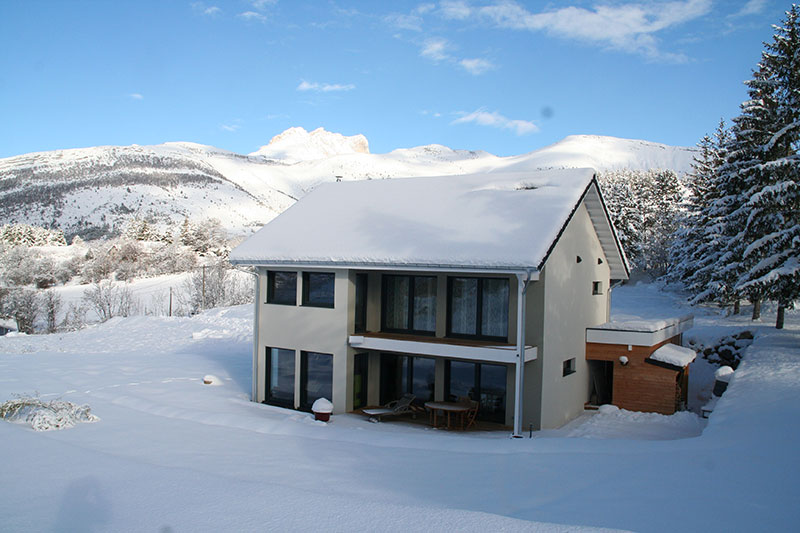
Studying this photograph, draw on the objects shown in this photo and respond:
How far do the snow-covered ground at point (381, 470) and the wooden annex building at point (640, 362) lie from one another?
67cm

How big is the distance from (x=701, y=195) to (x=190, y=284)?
3709 cm

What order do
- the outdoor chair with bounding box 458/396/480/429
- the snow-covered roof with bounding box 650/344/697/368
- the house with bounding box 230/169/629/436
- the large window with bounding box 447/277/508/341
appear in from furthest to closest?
the snow-covered roof with bounding box 650/344/697/368 < the large window with bounding box 447/277/508/341 < the outdoor chair with bounding box 458/396/480/429 < the house with bounding box 230/169/629/436

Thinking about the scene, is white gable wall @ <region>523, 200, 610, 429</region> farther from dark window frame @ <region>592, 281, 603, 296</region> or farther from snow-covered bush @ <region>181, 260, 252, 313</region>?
snow-covered bush @ <region>181, 260, 252, 313</region>

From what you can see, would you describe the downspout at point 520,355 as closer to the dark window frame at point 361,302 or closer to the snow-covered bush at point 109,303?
the dark window frame at point 361,302

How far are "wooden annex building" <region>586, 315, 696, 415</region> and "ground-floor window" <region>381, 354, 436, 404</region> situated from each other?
15.4ft

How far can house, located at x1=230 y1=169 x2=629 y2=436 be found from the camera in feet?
41.7

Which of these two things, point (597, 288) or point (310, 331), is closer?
point (310, 331)

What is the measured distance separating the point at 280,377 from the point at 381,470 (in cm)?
808

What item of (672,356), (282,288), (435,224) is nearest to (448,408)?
(435,224)

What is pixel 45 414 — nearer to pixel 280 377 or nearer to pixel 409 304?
pixel 280 377

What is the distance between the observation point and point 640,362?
1527 centimetres

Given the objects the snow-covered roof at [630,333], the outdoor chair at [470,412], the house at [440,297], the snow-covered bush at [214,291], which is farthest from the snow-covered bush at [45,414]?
the snow-covered bush at [214,291]

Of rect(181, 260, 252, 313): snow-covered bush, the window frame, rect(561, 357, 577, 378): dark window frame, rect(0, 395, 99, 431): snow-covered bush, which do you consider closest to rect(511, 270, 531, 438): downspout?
rect(561, 357, 577, 378): dark window frame

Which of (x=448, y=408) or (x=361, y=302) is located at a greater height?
(x=361, y=302)
